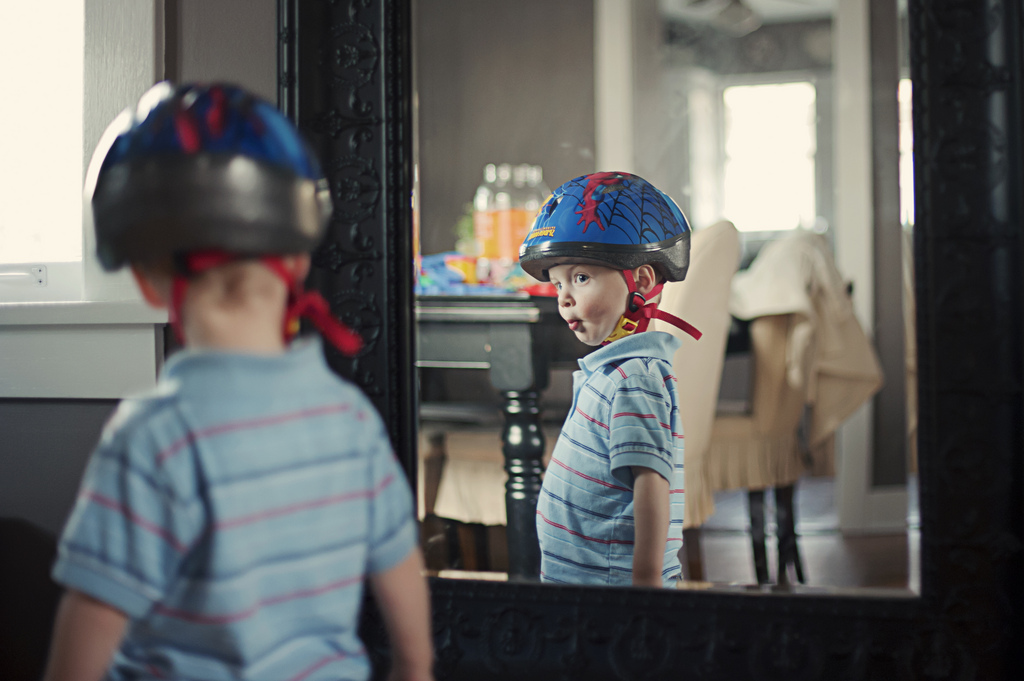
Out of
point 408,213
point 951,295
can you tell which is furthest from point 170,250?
point 951,295

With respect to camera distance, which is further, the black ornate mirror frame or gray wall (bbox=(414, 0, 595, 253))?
gray wall (bbox=(414, 0, 595, 253))

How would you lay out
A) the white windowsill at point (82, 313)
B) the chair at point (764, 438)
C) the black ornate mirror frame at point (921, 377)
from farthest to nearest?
the white windowsill at point (82, 313), the chair at point (764, 438), the black ornate mirror frame at point (921, 377)

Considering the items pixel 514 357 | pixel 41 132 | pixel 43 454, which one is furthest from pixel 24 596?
pixel 514 357

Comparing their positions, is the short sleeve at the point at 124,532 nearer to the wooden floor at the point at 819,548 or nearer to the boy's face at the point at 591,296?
the boy's face at the point at 591,296

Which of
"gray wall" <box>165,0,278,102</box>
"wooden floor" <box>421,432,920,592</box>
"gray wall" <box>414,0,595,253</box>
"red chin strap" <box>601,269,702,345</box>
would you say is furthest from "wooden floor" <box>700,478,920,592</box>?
"gray wall" <box>165,0,278,102</box>

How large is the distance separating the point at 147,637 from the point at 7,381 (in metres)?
0.85

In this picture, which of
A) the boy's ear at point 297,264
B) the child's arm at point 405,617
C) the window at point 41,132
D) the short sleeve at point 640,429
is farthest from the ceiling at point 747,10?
the window at point 41,132

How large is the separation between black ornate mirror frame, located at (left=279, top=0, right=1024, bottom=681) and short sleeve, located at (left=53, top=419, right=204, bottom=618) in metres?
0.54

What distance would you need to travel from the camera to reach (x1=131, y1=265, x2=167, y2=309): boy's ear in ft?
1.87

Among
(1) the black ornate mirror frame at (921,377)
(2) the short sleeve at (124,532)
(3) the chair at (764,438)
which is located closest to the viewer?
(2) the short sleeve at (124,532)

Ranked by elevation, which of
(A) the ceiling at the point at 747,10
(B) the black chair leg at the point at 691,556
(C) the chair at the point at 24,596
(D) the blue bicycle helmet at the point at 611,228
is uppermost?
(A) the ceiling at the point at 747,10

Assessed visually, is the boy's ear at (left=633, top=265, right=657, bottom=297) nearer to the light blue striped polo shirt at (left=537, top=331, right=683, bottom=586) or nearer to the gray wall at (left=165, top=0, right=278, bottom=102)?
the light blue striped polo shirt at (left=537, top=331, right=683, bottom=586)

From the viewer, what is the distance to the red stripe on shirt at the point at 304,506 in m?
0.54

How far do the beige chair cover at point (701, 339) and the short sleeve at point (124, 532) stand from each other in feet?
2.08
